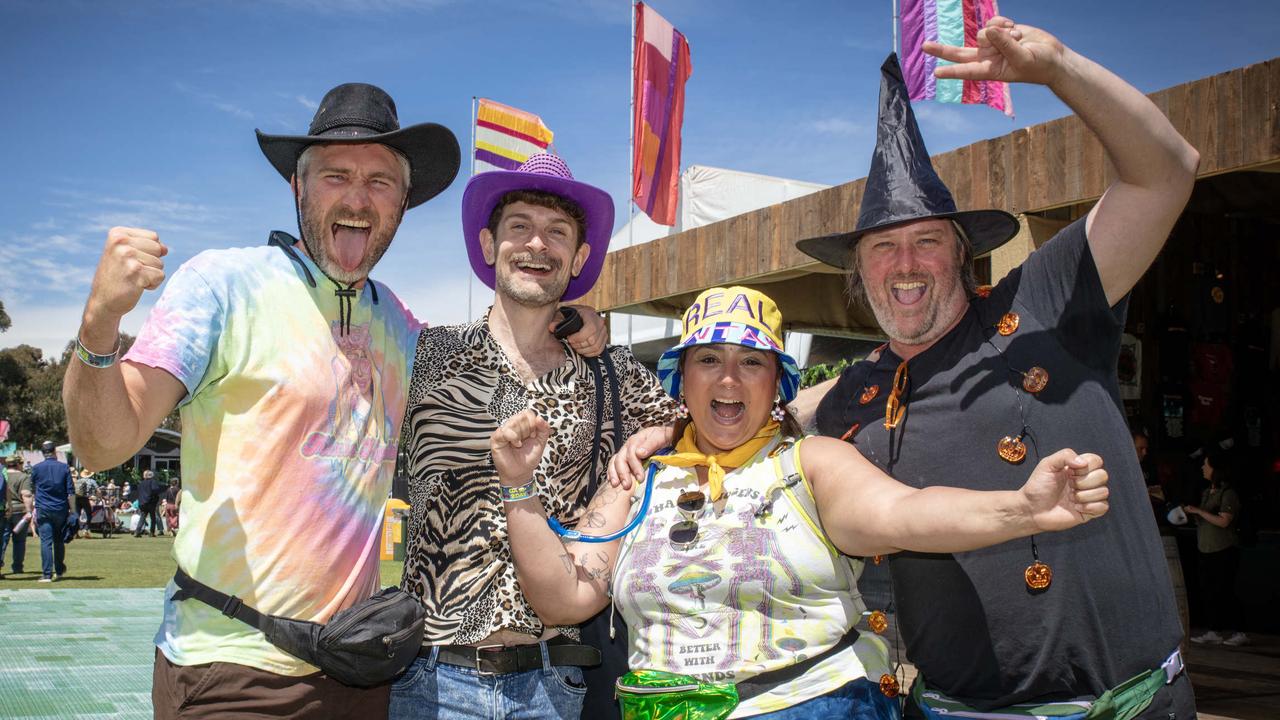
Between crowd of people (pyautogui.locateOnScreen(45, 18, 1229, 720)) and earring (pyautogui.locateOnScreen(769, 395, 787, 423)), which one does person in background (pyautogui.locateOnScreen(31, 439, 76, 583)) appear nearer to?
crowd of people (pyautogui.locateOnScreen(45, 18, 1229, 720))

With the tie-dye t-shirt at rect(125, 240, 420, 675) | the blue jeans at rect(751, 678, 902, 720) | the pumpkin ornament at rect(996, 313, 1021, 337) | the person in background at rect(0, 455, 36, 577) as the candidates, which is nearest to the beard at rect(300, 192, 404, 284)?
the tie-dye t-shirt at rect(125, 240, 420, 675)

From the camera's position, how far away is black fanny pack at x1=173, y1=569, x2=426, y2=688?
227 centimetres

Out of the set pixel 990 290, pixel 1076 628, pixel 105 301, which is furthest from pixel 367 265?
pixel 1076 628

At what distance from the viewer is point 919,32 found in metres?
13.2

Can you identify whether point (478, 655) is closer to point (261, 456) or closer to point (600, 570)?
point (600, 570)

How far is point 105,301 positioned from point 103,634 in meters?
8.64

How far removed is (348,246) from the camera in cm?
266

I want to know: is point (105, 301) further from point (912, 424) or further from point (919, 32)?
point (919, 32)

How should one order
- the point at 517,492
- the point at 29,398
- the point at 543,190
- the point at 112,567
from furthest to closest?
the point at 29,398 < the point at 112,567 < the point at 543,190 < the point at 517,492

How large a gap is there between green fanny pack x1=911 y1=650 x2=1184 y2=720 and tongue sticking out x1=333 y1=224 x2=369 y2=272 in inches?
80.3

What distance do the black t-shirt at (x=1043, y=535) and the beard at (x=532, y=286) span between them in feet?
3.45

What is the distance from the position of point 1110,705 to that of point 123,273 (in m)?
2.45

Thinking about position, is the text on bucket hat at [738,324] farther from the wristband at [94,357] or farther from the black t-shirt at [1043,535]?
the wristband at [94,357]

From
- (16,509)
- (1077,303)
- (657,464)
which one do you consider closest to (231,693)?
(657,464)
